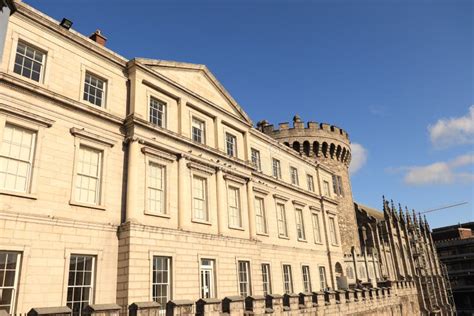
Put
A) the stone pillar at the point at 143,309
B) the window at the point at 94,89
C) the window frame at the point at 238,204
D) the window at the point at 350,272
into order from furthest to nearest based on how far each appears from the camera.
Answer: the window at the point at 350,272
the window frame at the point at 238,204
the window at the point at 94,89
the stone pillar at the point at 143,309

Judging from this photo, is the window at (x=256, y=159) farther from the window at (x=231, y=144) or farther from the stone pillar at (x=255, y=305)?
the stone pillar at (x=255, y=305)

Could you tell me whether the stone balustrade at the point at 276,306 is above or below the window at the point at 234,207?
below

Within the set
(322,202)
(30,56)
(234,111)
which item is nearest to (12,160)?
(30,56)

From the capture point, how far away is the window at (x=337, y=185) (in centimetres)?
3875

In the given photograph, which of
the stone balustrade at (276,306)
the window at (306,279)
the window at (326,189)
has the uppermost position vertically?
the window at (326,189)

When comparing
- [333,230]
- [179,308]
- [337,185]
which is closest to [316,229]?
[333,230]

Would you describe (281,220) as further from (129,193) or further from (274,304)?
(129,193)

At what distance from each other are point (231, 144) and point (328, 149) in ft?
66.2

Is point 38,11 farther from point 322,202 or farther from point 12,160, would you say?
point 322,202

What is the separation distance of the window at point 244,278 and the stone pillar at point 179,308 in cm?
789

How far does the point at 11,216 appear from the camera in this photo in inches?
474

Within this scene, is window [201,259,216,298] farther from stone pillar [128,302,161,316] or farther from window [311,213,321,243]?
window [311,213,321,243]

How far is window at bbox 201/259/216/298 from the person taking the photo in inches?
691

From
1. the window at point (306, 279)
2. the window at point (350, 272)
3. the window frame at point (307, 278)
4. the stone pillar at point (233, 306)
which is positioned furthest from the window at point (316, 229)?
the stone pillar at point (233, 306)
